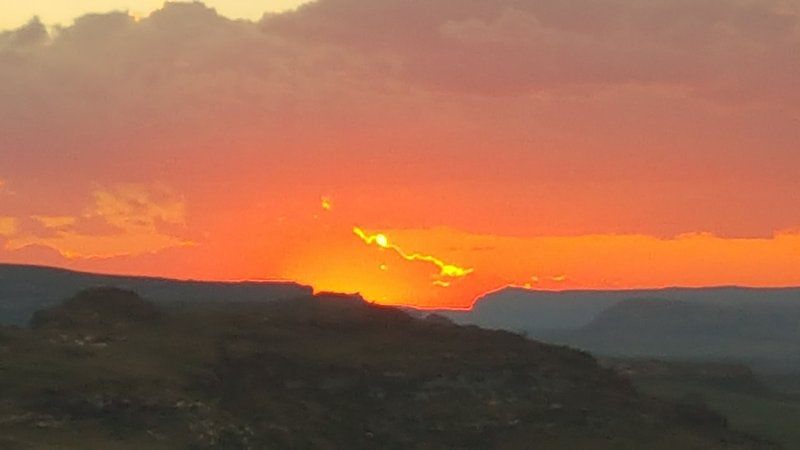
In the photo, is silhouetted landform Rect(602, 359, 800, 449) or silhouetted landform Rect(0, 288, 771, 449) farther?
silhouetted landform Rect(602, 359, 800, 449)

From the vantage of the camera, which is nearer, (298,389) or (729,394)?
(298,389)

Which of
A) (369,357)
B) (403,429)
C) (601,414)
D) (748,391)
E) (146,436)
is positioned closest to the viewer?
(146,436)

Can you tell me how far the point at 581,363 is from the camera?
10506 centimetres

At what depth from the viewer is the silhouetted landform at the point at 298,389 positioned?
7131cm

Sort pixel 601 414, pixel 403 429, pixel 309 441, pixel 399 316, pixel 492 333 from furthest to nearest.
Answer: pixel 399 316 < pixel 492 333 < pixel 601 414 < pixel 403 429 < pixel 309 441

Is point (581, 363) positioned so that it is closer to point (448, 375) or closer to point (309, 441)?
point (448, 375)

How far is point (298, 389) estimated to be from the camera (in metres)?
90.3

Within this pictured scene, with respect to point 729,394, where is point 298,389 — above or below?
above

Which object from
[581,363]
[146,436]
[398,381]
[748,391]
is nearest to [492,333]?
[581,363]

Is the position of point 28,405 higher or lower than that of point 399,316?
lower

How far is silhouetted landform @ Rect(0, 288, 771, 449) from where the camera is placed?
234 feet

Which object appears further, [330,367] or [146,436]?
[330,367]

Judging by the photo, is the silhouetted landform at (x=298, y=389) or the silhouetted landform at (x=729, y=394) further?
the silhouetted landform at (x=729, y=394)

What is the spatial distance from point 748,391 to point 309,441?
373 feet
